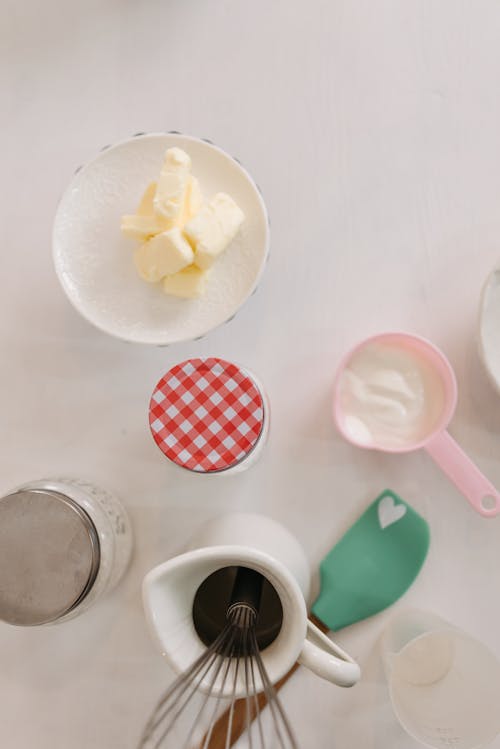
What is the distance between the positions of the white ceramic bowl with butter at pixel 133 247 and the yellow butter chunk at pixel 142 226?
42 millimetres

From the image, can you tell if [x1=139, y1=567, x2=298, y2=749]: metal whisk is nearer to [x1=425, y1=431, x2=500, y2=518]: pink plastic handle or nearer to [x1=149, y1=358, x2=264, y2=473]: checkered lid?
[x1=149, y1=358, x2=264, y2=473]: checkered lid

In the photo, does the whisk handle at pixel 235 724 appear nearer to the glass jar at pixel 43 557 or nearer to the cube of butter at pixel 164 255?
the glass jar at pixel 43 557

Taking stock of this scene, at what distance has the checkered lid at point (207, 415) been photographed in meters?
0.61

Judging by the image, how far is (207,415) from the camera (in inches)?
24.1

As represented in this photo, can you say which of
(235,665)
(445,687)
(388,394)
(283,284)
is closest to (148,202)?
(283,284)

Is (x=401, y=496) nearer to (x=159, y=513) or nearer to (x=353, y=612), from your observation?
(x=353, y=612)

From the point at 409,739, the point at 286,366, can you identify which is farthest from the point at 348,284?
the point at 409,739

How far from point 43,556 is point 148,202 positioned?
0.34 m

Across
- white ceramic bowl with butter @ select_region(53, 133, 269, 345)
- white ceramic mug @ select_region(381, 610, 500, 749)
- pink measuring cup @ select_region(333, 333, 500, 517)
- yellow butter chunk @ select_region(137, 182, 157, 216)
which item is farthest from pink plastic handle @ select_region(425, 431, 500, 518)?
yellow butter chunk @ select_region(137, 182, 157, 216)

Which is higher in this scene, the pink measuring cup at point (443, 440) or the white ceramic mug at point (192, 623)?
the pink measuring cup at point (443, 440)

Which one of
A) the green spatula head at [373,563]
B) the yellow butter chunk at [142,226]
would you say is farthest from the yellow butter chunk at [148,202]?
the green spatula head at [373,563]

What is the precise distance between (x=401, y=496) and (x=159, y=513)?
9.9 inches

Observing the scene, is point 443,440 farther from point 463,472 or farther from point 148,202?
point 148,202

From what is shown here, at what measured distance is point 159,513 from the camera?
71cm
